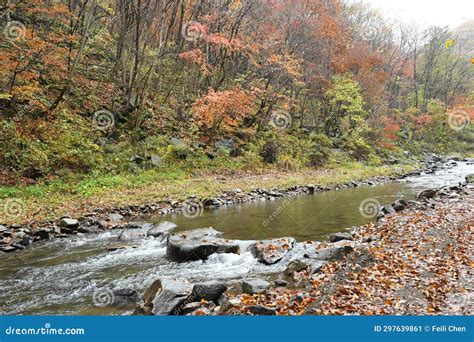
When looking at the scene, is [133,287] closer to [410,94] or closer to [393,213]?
[393,213]

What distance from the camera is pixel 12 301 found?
598cm

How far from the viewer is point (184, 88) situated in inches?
950

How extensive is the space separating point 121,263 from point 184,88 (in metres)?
17.8

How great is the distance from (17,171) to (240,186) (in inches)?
342

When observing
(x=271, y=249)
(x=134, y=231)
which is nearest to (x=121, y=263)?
(x=134, y=231)

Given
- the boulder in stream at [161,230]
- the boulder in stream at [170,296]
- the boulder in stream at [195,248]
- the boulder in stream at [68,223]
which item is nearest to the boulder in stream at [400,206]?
the boulder in stream at [195,248]

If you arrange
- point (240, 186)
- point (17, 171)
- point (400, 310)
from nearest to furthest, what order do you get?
1. point (400, 310)
2. point (17, 171)
3. point (240, 186)

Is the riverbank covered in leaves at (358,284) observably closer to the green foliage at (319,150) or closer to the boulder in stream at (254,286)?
the boulder in stream at (254,286)

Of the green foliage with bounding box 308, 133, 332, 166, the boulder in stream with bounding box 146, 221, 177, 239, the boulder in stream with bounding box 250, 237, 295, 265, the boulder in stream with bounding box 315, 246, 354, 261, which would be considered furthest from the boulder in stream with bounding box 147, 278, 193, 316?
the green foliage with bounding box 308, 133, 332, 166

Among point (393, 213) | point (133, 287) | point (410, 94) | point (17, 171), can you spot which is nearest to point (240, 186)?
point (393, 213)

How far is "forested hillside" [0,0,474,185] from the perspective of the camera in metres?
14.9

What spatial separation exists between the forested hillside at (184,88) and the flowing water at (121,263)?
574 centimetres

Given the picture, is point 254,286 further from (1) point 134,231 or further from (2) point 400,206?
(2) point 400,206

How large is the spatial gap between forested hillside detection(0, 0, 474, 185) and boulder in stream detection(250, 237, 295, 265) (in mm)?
8901
